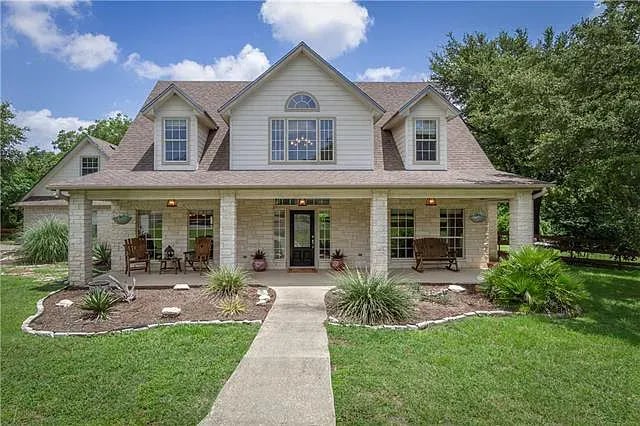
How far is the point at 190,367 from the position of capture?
5.30 m

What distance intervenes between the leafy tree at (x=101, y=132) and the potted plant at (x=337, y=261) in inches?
1525

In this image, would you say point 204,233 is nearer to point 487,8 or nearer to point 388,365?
point 388,365

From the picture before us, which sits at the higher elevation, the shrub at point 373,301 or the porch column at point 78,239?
the porch column at point 78,239

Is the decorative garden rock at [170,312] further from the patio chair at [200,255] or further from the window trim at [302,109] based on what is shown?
the window trim at [302,109]

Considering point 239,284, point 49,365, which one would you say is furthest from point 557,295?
point 49,365

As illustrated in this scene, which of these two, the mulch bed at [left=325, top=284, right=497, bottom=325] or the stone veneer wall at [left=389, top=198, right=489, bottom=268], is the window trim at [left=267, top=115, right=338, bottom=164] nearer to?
the stone veneer wall at [left=389, top=198, right=489, bottom=268]

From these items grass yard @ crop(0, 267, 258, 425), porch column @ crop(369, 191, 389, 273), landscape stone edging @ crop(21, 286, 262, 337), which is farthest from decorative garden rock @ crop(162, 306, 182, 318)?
porch column @ crop(369, 191, 389, 273)

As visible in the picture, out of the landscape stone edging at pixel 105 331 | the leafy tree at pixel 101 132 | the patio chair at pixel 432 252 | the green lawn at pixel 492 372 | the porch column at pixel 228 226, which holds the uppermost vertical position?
the leafy tree at pixel 101 132

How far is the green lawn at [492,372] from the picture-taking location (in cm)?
425

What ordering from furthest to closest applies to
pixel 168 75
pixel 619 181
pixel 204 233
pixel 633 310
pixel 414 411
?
pixel 168 75 → pixel 204 233 → pixel 619 181 → pixel 633 310 → pixel 414 411

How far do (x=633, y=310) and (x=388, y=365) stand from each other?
7.17 metres

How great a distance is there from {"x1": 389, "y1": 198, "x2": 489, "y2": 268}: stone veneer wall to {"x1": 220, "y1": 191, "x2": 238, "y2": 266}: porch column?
19.4 ft

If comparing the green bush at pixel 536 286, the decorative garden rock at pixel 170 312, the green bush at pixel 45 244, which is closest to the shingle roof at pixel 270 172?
the green bush at pixel 536 286

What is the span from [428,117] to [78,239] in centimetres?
1129
